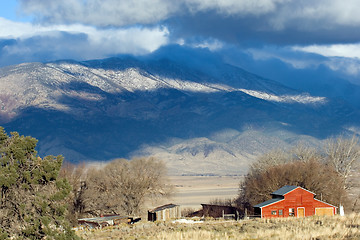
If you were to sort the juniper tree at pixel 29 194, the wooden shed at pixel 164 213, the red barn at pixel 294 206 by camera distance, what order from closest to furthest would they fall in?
the juniper tree at pixel 29 194
the red barn at pixel 294 206
the wooden shed at pixel 164 213

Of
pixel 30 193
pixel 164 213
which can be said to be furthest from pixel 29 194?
pixel 164 213

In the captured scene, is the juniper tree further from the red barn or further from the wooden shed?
the wooden shed

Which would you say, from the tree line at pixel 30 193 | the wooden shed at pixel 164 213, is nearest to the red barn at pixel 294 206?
the wooden shed at pixel 164 213

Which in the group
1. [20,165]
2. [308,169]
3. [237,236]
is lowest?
[237,236]

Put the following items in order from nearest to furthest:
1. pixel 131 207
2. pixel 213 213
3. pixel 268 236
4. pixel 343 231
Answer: pixel 343 231
pixel 268 236
pixel 213 213
pixel 131 207

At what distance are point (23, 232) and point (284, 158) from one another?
3500 inches

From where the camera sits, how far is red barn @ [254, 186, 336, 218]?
186 ft

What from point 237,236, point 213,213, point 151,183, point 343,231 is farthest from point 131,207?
point 343,231

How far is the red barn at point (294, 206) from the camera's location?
5657cm

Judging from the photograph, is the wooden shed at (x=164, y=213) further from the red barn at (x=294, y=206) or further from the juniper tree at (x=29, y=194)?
the juniper tree at (x=29, y=194)

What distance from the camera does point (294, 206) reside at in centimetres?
5778

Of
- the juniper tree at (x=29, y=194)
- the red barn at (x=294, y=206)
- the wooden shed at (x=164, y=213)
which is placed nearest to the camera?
the juniper tree at (x=29, y=194)

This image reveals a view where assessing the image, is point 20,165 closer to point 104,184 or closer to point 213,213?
point 213,213

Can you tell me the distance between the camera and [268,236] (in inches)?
1016
